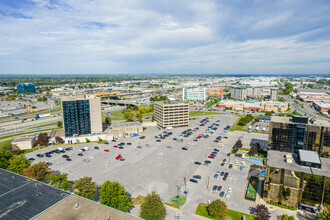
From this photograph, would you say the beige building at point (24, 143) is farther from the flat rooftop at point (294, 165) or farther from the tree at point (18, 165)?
the flat rooftop at point (294, 165)

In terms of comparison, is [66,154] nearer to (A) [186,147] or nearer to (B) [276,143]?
(A) [186,147]

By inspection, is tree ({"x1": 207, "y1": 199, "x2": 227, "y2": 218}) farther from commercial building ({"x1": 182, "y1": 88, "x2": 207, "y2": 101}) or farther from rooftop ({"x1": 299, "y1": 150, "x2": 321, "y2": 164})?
commercial building ({"x1": 182, "y1": 88, "x2": 207, "y2": 101})

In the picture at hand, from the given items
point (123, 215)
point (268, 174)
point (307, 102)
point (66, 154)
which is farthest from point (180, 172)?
point (307, 102)

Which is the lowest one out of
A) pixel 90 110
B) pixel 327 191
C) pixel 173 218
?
pixel 173 218

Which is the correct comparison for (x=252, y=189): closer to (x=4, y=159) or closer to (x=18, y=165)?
(x=18, y=165)

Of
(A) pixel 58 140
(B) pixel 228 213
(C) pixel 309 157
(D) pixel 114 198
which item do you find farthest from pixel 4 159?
(C) pixel 309 157

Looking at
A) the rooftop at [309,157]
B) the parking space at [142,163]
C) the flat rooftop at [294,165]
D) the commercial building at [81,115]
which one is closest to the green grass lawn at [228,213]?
the parking space at [142,163]
